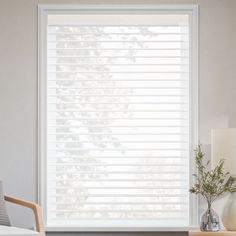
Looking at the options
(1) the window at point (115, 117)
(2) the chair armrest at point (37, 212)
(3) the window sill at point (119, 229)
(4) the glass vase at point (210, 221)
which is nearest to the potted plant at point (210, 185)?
(4) the glass vase at point (210, 221)

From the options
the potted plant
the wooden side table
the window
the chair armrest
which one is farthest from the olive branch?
the chair armrest

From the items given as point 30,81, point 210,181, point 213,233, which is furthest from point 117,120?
point 213,233

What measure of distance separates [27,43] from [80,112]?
0.66 metres

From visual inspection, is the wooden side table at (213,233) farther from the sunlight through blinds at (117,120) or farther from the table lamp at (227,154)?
the sunlight through blinds at (117,120)

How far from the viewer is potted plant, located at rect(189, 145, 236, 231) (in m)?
4.45

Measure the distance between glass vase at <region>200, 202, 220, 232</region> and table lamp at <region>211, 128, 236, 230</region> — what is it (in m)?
0.08

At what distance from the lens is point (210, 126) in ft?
15.9

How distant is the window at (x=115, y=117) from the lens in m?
4.87

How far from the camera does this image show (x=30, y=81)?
16.0 feet

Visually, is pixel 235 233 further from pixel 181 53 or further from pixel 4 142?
pixel 4 142

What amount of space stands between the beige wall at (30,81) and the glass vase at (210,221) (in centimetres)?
38

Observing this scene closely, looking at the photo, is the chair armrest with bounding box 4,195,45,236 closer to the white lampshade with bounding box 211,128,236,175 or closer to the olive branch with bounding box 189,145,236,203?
the olive branch with bounding box 189,145,236,203

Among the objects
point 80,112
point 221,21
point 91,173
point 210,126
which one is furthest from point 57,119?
point 221,21

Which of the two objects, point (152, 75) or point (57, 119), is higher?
point (152, 75)
